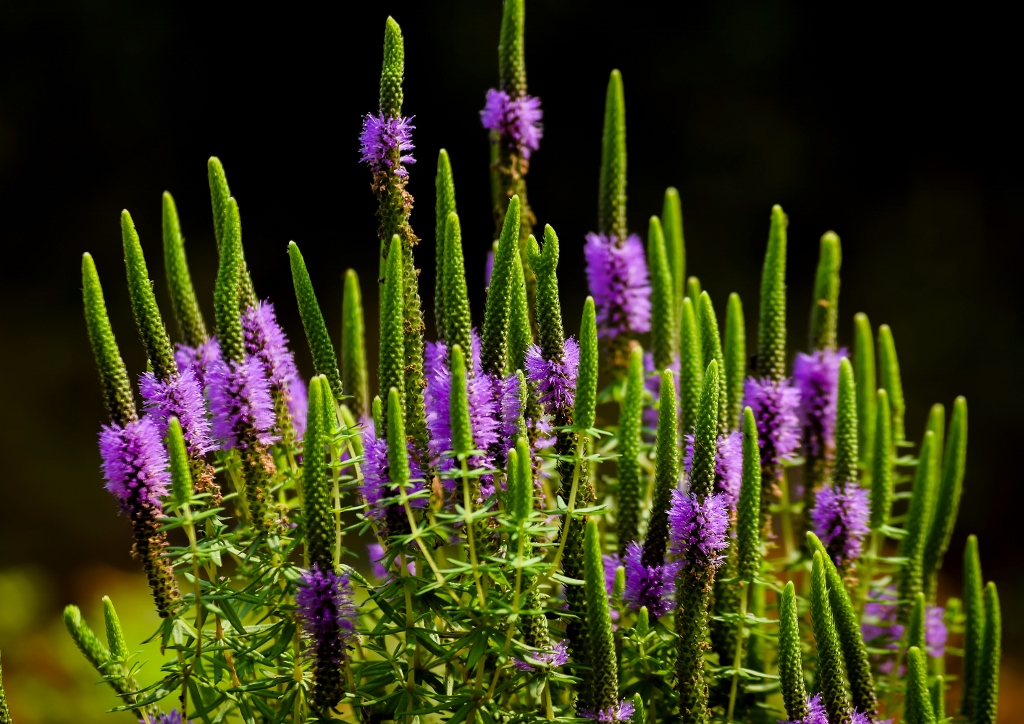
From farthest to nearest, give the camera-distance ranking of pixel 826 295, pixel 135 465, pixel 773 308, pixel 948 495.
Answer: pixel 826 295 < pixel 948 495 < pixel 773 308 < pixel 135 465

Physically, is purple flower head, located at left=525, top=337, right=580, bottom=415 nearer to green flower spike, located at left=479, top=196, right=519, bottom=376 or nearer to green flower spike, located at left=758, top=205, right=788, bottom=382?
green flower spike, located at left=479, top=196, right=519, bottom=376

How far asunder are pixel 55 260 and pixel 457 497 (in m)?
5.70

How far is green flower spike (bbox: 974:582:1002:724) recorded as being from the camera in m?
2.16

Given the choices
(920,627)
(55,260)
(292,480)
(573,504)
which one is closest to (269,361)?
(292,480)

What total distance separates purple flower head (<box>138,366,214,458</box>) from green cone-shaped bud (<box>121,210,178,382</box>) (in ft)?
0.08

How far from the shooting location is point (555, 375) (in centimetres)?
176

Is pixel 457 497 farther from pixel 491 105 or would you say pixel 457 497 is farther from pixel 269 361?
pixel 491 105

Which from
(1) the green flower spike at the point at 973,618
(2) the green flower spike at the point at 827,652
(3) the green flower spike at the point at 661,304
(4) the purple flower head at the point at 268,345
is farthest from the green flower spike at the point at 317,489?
(1) the green flower spike at the point at 973,618

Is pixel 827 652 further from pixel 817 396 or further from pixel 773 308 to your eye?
pixel 817 396

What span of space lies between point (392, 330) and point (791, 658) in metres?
0.80

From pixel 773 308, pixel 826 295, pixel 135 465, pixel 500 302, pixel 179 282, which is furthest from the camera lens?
pixel 826 295

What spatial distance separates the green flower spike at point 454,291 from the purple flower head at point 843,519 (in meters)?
0.93

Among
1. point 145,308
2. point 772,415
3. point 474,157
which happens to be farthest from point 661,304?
point 474,157

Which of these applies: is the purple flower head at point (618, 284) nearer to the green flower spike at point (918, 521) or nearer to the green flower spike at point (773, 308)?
the green flower spike at point (773, 308)
